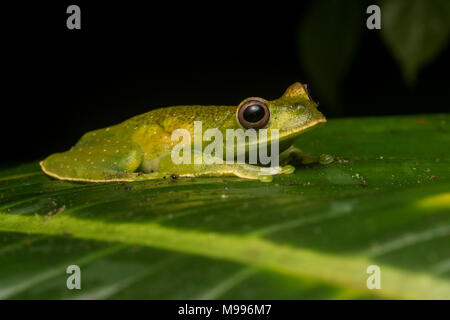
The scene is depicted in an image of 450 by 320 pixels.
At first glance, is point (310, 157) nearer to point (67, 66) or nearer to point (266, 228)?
point (266, 228)

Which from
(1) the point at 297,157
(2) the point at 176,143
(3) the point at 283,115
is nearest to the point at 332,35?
(3) the point at 283,115

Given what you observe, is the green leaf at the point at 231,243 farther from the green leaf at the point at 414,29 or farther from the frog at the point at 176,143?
the green leaf at the point at 414,29

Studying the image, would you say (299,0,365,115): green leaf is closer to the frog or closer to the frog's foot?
the frog

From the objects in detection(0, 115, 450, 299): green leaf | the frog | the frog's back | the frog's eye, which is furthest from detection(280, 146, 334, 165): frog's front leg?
detection(0, 115, 450, 299): green leaf

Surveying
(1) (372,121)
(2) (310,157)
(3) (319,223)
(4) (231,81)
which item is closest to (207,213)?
(3) (319,223)

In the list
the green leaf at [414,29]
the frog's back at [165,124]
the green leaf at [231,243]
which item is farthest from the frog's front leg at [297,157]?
the green leaf at [414,29]

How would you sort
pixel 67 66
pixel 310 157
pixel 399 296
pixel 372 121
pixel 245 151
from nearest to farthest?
pixel 399 296 < pixel 310 157 < pixel 245 151 < pixel 372 121 < pixel 67 66
